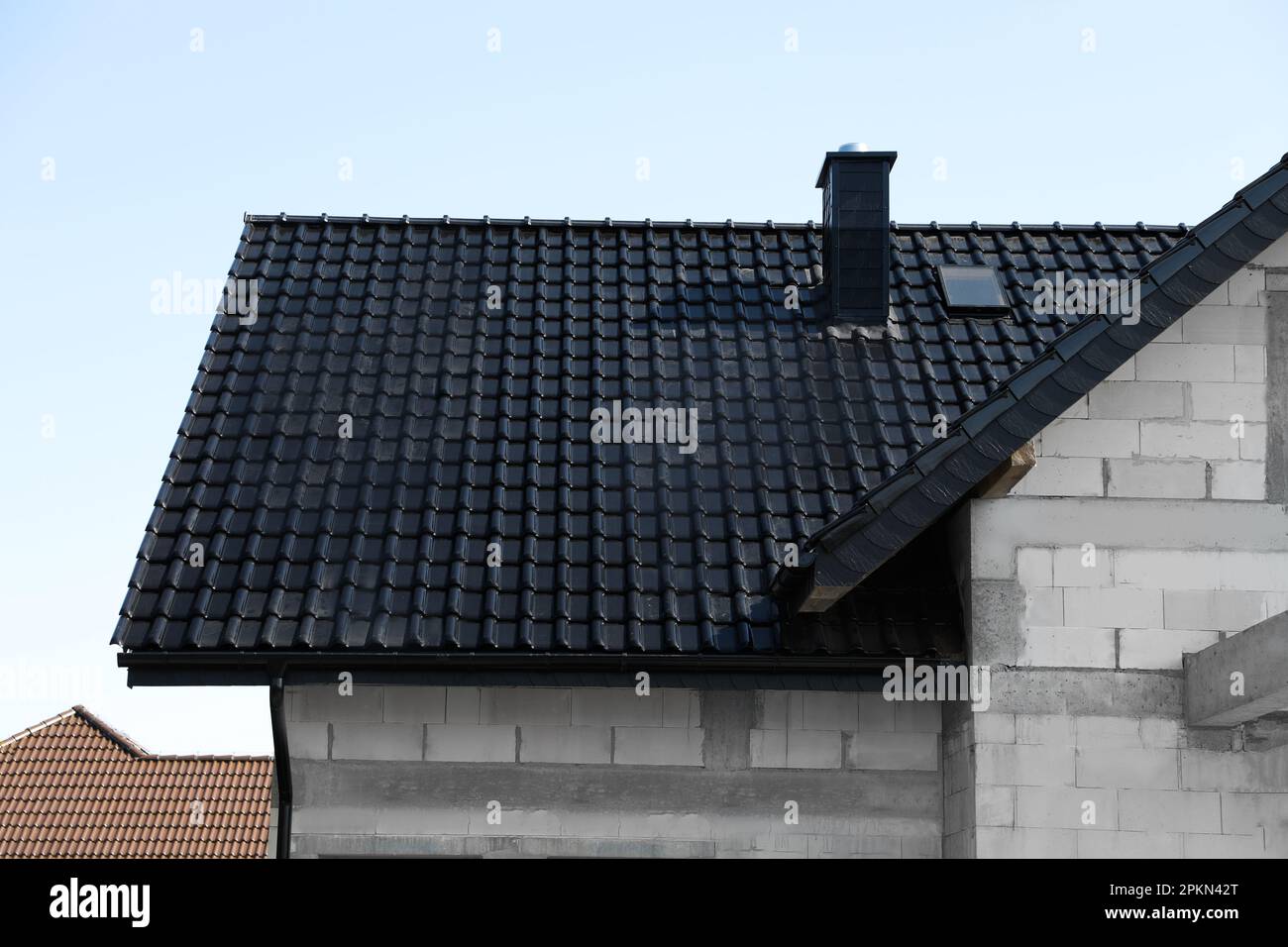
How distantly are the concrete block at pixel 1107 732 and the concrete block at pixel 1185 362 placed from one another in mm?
Result: 2080

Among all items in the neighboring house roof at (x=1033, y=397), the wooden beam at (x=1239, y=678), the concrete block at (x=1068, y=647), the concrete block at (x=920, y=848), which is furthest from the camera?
the concrete block at (x=920, y=848)

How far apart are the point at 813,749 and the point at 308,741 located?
3119 mm

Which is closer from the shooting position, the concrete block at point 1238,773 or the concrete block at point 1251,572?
the concrete block at point 1238,773

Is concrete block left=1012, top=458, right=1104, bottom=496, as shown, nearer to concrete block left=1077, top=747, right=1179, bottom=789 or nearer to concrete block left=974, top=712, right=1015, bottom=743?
concrete block left=974, top=712, right=1015, bottom=743

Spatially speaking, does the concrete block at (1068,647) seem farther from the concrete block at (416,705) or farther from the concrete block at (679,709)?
the concrete block at (416,705)

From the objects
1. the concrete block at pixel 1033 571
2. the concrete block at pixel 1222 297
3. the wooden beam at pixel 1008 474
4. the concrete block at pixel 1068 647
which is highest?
the concrete block at pixel 1222 297

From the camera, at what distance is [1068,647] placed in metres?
9.00

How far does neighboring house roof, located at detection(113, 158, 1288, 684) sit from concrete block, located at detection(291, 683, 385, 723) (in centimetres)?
46

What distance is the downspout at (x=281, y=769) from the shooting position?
9297mm

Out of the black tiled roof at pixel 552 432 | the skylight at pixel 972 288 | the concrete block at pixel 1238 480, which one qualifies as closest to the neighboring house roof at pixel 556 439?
the black tiled roof at pixel 552 432

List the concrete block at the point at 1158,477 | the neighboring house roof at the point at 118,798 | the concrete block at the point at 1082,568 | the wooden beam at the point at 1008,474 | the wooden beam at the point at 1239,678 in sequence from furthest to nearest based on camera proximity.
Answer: the neighboring house roof at the point at 118,798 < the concrete block at the point at 1158,477 < the concrete block at the point at 1082,568 < the wooden beam at the point at 1008,474 < the wooden beam at the point at 1239,678

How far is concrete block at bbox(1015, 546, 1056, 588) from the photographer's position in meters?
9.05

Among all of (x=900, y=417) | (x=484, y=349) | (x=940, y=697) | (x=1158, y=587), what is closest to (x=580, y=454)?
(x=484, y=349)
